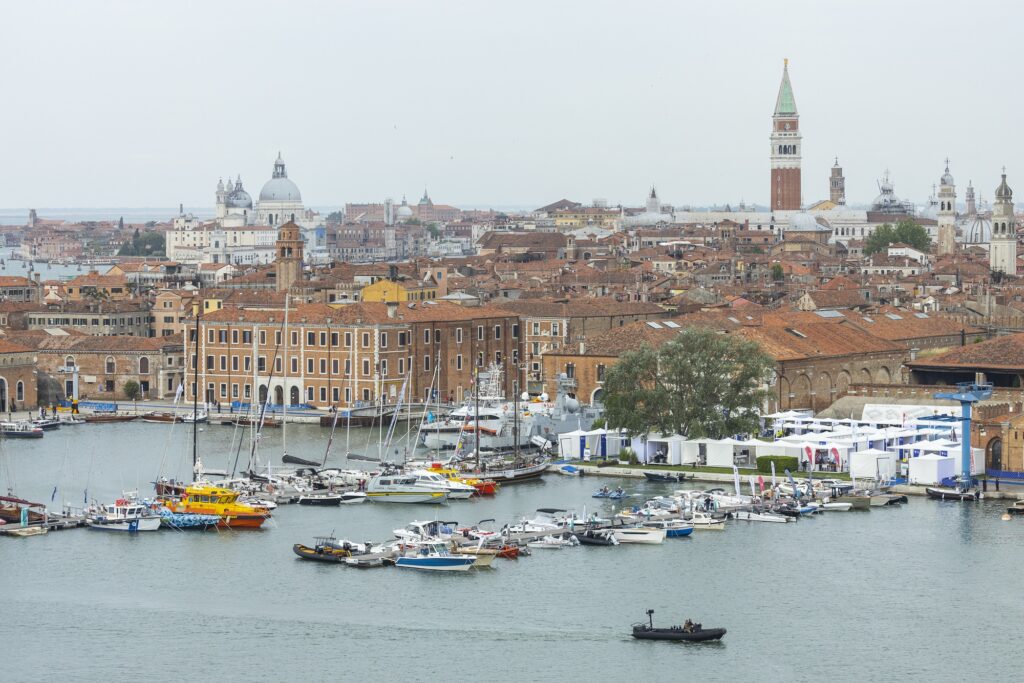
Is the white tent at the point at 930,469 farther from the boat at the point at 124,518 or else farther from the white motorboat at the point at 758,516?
the boat at the point at 124,518

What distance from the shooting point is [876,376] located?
4678 cm

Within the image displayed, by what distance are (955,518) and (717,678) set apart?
31.9 feet

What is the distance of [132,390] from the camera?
52469 millimetres

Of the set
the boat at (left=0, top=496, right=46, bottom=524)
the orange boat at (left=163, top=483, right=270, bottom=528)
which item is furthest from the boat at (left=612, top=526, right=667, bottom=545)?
the boat at (left=0, top=496, right=46, bottom=524)

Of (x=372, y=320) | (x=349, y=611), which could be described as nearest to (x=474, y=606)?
(x=349, y=611)

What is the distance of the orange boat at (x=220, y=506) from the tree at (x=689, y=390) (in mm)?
7859

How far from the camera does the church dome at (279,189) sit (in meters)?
150

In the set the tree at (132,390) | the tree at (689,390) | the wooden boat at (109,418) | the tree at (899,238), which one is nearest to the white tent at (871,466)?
the tree at (689,390)

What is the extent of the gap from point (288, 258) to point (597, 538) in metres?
35.2

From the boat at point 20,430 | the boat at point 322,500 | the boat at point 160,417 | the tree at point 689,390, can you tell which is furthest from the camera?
the boat at point 160,417

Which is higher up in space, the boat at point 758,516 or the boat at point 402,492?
the boat at point 402,492

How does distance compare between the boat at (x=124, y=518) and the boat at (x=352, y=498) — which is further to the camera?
the boat at (x=352, y=498)

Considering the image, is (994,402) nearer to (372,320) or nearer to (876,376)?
(876,376)

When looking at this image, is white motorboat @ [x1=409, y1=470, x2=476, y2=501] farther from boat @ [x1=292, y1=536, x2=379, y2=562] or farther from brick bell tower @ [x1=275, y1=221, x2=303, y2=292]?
brick bell tower @ [x1=275, y1=221, x2=303, y2=292]
